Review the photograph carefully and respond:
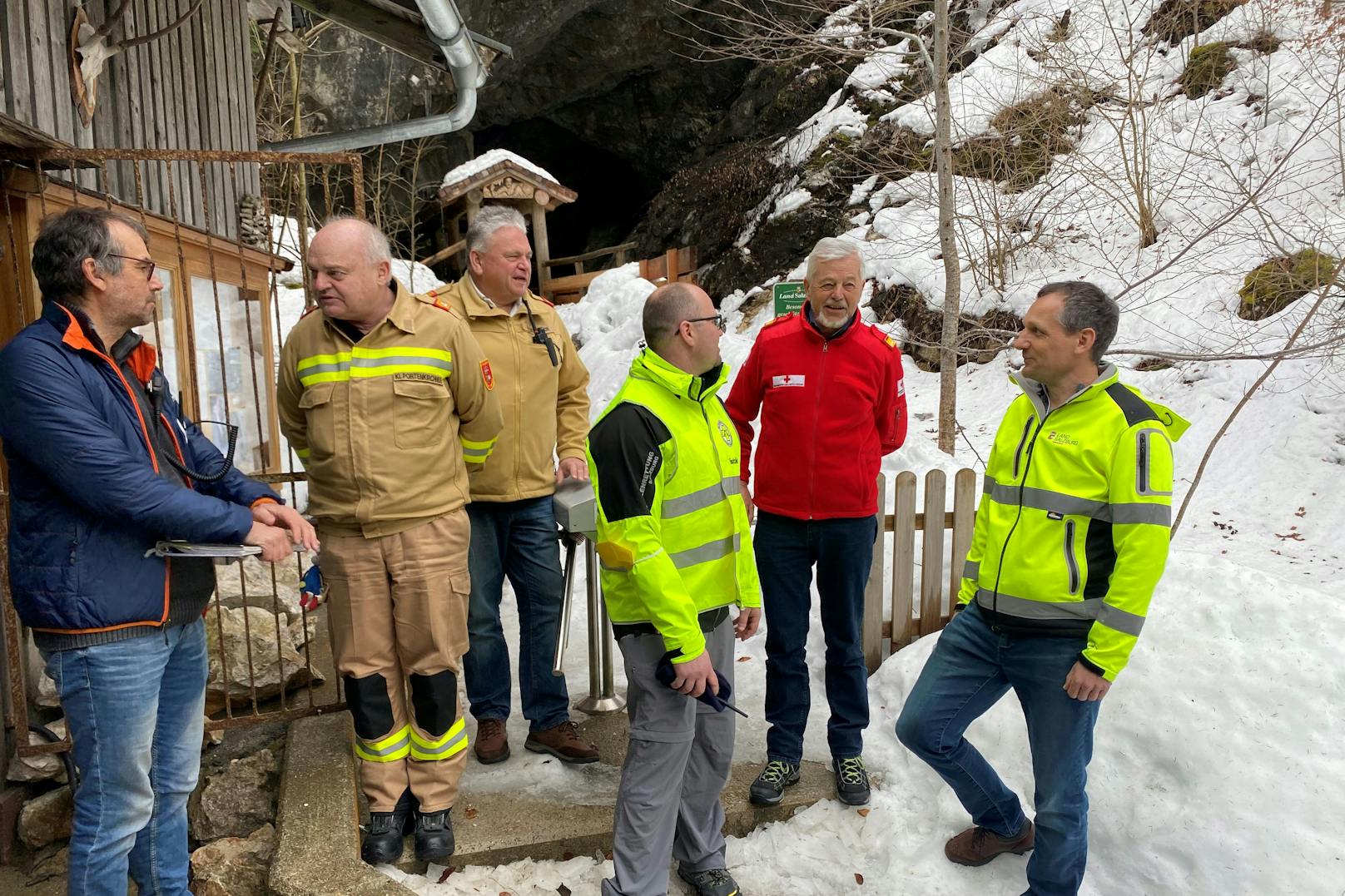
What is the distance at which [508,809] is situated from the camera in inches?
126

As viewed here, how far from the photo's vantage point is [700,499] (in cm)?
256

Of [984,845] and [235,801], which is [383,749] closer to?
[235,801]

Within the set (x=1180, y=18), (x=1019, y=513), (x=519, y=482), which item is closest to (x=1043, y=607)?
(x=1019, y=513)

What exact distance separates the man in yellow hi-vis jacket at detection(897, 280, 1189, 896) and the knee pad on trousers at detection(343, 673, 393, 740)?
1.78 meters

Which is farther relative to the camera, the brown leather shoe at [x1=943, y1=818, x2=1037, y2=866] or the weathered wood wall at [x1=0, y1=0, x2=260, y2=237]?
the weathered wood wall at [x1=0, y1=0, x2=260, y2=237]

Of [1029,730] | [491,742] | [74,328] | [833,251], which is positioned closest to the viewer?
[74,328]

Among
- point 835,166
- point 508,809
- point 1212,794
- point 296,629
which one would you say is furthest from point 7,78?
point 835,166

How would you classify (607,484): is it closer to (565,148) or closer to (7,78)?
(7,78)

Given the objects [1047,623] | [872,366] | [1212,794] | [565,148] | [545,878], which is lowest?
[545,878]

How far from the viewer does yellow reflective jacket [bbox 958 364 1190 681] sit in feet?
7.86

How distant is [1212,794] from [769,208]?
1058cm

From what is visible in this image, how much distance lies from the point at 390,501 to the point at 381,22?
5.65m

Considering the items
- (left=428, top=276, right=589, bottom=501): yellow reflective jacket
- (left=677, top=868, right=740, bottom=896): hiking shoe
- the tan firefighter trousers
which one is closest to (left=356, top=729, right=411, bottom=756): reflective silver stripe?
the tan firefighter trousers

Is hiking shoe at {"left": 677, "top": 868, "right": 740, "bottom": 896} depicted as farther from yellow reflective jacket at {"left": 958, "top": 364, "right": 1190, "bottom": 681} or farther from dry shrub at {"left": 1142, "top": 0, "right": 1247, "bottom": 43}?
dry shrub at {"left": 1142, "top": 0, "right": 1247, "bottom": 43}
